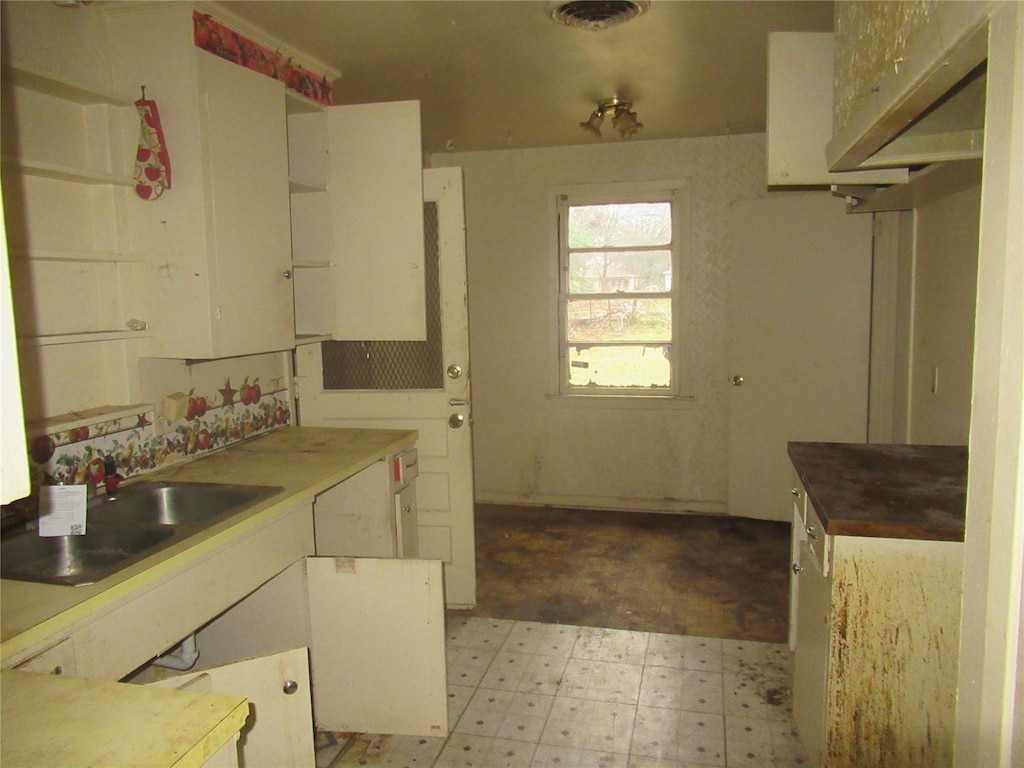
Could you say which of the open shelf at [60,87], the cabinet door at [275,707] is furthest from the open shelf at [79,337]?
the cabinet door at [275,707]

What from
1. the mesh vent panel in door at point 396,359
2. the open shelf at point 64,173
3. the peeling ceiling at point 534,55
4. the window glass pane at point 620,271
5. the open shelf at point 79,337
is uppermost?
the peeling ceiling at point 534,55

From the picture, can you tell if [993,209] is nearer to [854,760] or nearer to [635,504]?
[854,760]

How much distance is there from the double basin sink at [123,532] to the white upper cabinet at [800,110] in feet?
5.96

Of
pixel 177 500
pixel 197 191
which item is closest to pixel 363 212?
pixel 197 191

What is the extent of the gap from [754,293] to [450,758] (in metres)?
3.13

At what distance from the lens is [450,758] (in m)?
2.26

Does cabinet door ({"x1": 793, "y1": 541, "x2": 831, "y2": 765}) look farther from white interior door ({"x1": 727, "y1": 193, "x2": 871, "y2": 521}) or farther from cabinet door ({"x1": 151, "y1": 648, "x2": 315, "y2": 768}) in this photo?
white interior door ({"x1": 727, "y1": 193, "x2": 871, "y2": 521})

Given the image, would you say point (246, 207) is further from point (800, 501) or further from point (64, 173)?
point (800, 501)

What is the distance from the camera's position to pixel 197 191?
89.2 inches

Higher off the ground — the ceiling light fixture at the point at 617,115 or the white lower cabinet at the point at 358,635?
the ceiling light fixture at the point at 617,115

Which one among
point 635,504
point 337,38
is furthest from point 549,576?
point 337,38

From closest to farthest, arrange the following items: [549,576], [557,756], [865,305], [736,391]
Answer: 1. [557,756]
2. [549,576]
3. [865,305]
4. [736,391]

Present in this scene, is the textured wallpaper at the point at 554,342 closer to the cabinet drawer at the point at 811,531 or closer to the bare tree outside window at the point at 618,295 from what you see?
the bare tree outside window at the point at 618,295

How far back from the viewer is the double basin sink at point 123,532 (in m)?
1.71
